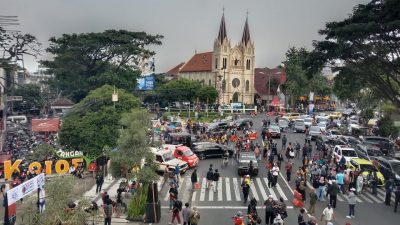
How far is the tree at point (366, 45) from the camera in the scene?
1313 inches

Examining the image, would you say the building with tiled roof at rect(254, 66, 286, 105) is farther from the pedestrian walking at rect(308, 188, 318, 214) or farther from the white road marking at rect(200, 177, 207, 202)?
the pedestrian walking at rect(308, 188, 318, 214)

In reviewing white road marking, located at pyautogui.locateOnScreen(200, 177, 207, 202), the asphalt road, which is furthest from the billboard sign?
white road marking, located at pyautogui.locateOnScreen(200, 177, 207, 202)

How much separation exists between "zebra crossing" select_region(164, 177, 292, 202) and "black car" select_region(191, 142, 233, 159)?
6.58 m

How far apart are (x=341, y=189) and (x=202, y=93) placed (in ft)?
224

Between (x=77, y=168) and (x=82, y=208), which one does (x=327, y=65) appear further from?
(x=82, y=208)

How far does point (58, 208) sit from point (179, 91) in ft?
257

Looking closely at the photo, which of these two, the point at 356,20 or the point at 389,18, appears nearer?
the point at 389,18

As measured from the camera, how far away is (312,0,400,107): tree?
1313 inches

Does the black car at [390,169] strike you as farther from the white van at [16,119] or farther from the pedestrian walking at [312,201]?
the white van at [16,119]

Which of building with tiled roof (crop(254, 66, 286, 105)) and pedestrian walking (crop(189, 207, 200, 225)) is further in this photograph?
building with tiled roof (crop(254, 66, 286, 105))

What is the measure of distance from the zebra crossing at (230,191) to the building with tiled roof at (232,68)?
84.9 meters

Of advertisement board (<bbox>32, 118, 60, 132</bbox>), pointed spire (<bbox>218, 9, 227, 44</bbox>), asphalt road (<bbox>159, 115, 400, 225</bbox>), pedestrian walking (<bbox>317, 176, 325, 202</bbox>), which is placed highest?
pointed spire (<bbox>218, 9, 227, 44</bbox>)

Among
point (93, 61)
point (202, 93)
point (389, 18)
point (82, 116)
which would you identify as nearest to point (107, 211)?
point (82, 116)

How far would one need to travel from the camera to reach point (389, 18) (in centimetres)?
3234
